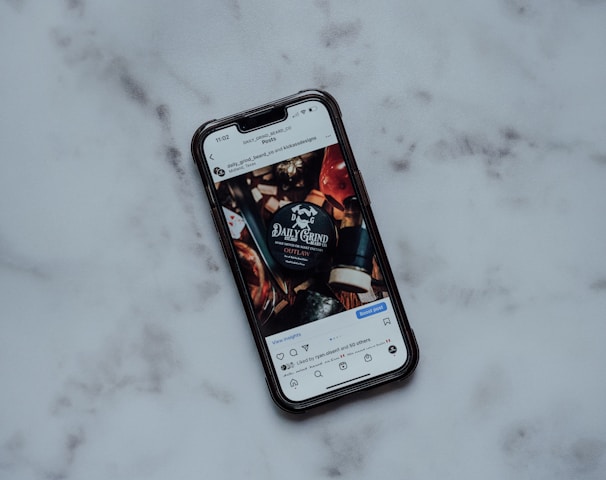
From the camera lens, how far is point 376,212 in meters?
0.74

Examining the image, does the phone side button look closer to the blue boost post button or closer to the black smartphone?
the black smartphone

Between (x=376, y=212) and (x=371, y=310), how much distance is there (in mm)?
100

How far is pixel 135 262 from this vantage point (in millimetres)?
743

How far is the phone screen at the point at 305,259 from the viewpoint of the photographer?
0.72m

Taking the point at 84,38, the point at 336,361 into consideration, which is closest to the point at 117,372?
the point at 336,361

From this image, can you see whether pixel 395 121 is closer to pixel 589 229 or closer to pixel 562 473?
pixel 589 229

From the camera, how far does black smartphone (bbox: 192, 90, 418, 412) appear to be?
2.37 feet

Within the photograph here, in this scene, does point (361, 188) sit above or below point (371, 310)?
above

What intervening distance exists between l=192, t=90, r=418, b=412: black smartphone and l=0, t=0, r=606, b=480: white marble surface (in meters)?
0.02

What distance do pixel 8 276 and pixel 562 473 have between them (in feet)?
1.98

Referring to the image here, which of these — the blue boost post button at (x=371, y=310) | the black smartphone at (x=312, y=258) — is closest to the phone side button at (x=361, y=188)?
the black smartphone at (x=312, y=258)

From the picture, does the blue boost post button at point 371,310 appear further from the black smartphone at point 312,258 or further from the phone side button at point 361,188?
the phone side button at point 361,188

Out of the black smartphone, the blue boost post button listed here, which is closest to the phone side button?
the black smartphone

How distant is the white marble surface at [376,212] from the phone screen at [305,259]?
30 millimetres
